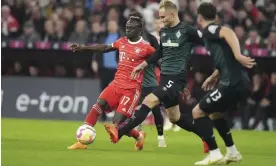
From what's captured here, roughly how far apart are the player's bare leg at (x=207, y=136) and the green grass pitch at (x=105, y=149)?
349 mm

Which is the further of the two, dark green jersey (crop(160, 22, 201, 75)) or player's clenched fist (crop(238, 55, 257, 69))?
dark green jersey (crop(160, 22, 201, 75))

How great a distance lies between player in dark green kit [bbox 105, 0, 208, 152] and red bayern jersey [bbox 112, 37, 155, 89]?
0.82m

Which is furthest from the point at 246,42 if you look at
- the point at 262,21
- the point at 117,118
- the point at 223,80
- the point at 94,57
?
the point at 223,80

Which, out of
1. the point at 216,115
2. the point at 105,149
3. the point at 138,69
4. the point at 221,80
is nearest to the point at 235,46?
the point at 221,80

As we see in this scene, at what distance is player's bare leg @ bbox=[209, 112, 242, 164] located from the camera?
1084 cm

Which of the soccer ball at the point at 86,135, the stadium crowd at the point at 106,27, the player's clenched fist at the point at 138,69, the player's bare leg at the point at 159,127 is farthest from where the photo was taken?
the stadium crowd at the point at 106,27

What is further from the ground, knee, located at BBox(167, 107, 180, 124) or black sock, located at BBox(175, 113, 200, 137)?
knee, located at BBox(167, 107, 180, 124)

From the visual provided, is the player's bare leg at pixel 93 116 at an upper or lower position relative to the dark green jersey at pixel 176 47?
lower

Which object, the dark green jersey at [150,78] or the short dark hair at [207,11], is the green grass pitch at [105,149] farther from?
the short dark hair at [207,11]

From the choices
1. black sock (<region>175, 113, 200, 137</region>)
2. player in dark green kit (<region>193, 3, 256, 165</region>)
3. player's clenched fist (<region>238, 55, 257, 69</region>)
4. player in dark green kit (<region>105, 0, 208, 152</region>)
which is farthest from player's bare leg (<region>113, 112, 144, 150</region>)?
player's clenched fist (<region>238, 55, 257, 69</region>)

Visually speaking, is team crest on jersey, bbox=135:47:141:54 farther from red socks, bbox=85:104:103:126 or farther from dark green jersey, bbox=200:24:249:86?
dark green jersey, bbox=200:24:249:86

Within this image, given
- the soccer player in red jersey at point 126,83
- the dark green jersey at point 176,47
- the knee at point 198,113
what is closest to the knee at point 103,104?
the soccer player in red jersey at point 126,83

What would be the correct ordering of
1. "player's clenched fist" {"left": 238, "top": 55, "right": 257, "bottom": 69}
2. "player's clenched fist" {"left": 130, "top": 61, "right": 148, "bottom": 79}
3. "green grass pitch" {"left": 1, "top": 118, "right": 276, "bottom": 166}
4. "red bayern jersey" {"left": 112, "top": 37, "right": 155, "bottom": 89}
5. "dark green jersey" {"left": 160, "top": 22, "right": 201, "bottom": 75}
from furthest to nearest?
"red bayern jersey" {"left": 112, "top": 37, "right": 155, "bottom": 89} → "player's clenched fist" {"left": 130, "top": 61, "right": 148, "bottom": 79} → "dark green jersey" {"left": 160, "top": 22, "right": 201, "bottom": 75} → "green grass pitch" {"left": 1, "top": 118, "right": 276, "bottom": 166} → "player's clenched fist" {"left": 238, "top": 55, "right": 257, "bottom": 69}

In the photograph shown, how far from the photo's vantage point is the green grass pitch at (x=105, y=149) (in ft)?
35.9
